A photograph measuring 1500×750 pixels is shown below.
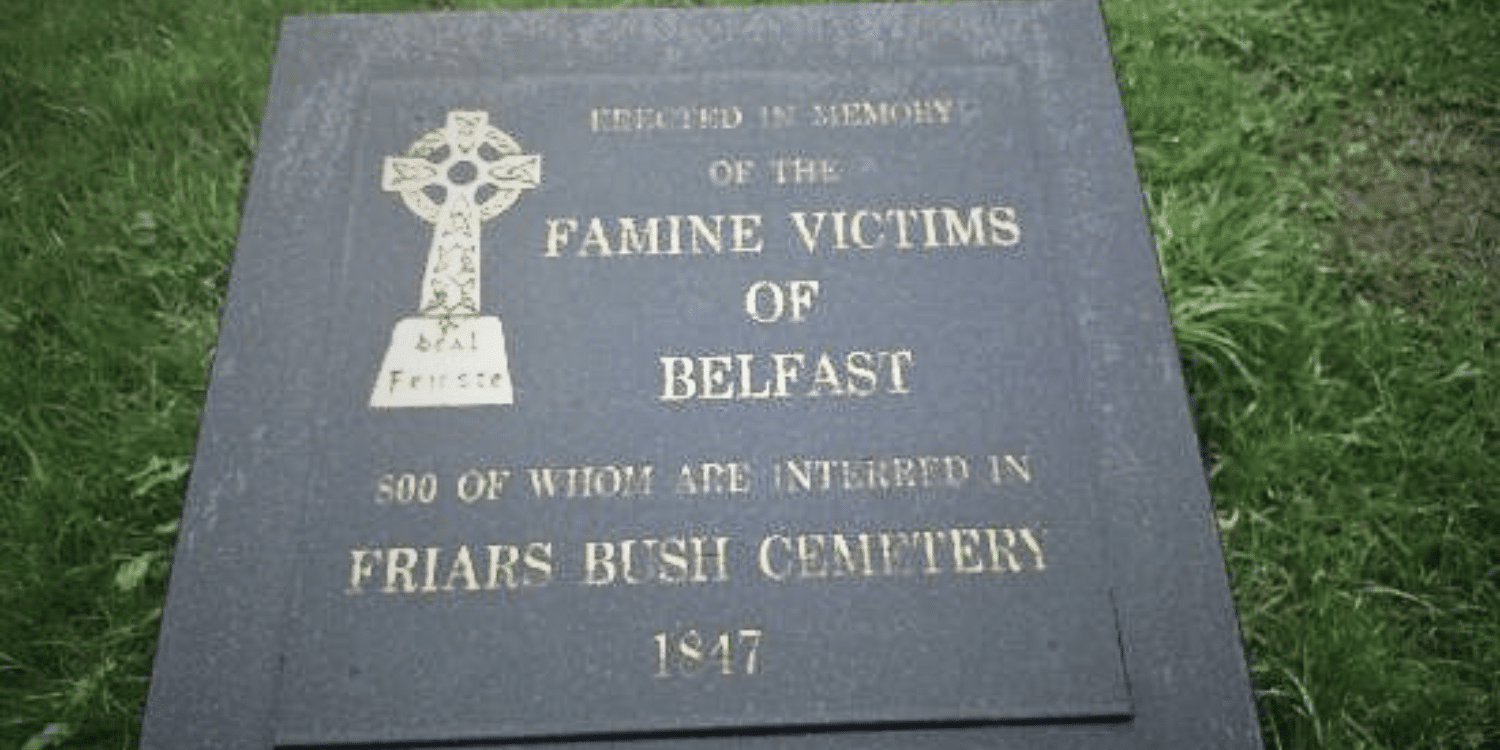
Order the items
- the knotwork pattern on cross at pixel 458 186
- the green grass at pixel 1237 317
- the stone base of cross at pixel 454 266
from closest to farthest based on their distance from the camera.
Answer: the stone base of cross at pixel 454 266
the knotwork pattern on cross at pixel 458 186
the green grass at pixel 1237 317

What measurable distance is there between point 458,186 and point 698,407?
0.68 meters

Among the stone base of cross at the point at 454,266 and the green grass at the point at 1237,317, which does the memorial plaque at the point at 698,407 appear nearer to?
the stone base of cross at the point at 454,266

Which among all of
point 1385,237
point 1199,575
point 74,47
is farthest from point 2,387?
point 1385,237

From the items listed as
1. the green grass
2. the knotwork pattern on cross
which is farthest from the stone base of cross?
the green grass

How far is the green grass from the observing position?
2.72 metres

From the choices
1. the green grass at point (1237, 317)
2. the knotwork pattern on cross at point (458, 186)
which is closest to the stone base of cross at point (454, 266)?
the knotwork pattern on cross at point (458, 186)

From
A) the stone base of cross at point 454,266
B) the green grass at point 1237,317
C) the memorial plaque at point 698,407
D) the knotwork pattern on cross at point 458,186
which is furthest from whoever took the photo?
the green grass at point 1237,317

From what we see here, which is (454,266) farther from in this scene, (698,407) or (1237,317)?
(1237,317)

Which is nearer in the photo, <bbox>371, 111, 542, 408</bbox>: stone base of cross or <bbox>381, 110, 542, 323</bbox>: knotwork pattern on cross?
<bbox>371, 111, 542, 408</bbox>: stone base of cross

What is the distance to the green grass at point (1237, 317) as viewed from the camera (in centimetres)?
272

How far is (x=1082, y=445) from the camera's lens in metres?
2.25

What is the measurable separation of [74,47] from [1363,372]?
3782 millimetres

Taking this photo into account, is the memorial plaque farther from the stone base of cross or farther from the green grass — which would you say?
the green grass

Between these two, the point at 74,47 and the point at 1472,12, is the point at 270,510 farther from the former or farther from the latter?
the point at 1472,12
